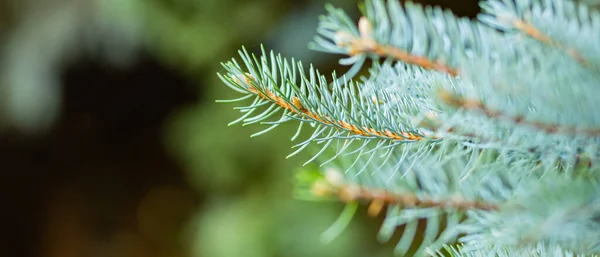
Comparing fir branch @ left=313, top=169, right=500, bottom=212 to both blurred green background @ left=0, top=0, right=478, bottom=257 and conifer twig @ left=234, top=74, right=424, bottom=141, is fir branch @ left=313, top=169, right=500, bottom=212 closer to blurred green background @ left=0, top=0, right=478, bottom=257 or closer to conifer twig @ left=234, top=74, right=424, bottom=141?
conifer twig @ left=234, top=74, right=424, bottom=141

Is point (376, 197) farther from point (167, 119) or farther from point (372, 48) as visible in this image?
point (167, 119)

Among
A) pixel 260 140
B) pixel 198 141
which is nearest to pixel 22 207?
pixel 198 141

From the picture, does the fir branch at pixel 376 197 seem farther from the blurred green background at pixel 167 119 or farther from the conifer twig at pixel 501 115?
the blurred green background at pixel 167 119

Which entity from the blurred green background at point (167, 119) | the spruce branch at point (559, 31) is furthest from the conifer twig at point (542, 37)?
the blurred green background at point (167, 119)

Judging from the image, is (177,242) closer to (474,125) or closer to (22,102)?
(22,102)

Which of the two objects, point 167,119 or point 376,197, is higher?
point 376,197

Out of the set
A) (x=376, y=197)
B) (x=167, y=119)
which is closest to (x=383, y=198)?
(x=376, y=197)
